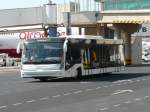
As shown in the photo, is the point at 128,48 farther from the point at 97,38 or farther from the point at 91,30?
the point at 97,38

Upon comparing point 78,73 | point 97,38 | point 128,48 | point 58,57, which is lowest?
A: point 128,48

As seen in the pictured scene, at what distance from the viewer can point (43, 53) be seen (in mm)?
32812

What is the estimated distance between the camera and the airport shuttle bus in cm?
3262

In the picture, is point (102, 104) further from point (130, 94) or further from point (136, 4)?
point (136, 4)

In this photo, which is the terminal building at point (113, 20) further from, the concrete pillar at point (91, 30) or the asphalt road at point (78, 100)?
the asphalt road at point (78, 100)

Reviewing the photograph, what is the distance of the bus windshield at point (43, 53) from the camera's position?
3269cm

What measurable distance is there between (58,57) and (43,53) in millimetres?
821

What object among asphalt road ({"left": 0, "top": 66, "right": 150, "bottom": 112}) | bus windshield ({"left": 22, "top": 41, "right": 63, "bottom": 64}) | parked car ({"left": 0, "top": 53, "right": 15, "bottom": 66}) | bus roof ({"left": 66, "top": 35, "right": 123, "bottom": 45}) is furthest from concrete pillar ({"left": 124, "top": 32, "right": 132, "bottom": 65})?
asphalt road ({"left": 0, "top": 66, "right": 150, "bottom": 112})

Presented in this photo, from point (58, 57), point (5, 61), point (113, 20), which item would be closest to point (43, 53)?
point (58, 57)

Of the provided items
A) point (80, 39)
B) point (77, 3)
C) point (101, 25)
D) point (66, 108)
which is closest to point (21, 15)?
point (77, 3)

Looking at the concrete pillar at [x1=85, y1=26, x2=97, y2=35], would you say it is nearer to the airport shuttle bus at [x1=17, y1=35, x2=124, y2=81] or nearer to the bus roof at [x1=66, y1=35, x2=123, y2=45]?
the bus roof at [x1=66, y1=35, x2=123, y2=45]

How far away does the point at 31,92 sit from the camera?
82.6 ft

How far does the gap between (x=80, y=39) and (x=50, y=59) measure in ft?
9.77

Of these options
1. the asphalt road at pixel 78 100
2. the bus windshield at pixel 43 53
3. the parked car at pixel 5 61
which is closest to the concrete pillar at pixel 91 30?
the parked car at pixel 5 61
